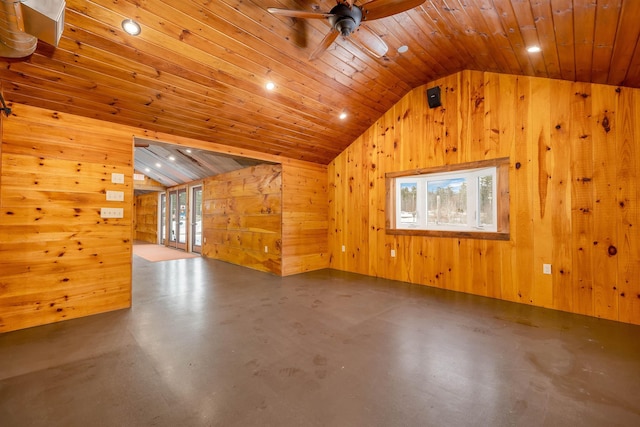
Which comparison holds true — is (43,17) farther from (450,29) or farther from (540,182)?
(540,182)

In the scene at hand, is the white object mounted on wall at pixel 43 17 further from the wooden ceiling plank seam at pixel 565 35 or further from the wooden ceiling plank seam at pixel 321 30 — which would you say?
the wooden ceiling plank seam at pixel 565 35

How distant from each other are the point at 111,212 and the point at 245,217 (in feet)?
8.96

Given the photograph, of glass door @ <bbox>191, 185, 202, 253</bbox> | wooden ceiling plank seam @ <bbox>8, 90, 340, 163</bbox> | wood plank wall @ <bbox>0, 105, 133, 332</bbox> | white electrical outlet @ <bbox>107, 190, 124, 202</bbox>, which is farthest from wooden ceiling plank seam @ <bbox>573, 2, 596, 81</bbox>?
glass door @ <bbox>191, 185, 202, 253</bbox>

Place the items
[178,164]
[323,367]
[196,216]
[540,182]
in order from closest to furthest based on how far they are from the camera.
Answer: [323,367] < [540,182] < [178,164] < [196,216]

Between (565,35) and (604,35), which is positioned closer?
(604,35)

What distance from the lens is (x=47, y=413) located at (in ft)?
4.86

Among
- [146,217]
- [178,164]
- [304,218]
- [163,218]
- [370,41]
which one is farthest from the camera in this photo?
[146,217]

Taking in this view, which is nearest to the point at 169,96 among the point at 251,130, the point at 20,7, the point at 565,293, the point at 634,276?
the point at 251,130

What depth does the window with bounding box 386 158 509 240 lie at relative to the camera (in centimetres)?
349

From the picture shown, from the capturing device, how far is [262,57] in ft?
9.14

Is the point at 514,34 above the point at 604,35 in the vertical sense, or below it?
above

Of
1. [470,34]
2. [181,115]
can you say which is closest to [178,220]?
[181,115]

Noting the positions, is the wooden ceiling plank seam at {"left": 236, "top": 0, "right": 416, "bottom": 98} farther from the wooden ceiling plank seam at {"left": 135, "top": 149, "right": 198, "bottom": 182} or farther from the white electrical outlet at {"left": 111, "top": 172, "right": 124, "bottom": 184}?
the wooden ceiling plank seam at {"left": 135, "top": 149, "right": 198, "bottom": 182}

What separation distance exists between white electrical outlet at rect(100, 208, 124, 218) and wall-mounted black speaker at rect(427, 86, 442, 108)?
4443mm
